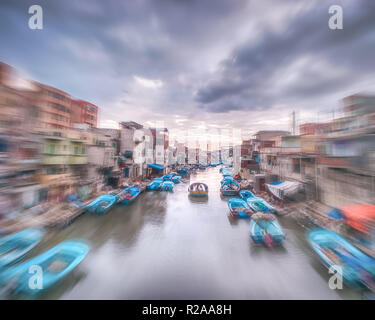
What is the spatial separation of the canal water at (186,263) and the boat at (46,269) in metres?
0.52

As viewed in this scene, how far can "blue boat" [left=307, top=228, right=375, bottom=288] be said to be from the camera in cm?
460

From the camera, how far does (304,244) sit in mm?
7254

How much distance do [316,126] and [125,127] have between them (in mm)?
22522

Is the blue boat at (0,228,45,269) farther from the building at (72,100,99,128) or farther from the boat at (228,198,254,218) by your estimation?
the building at (72,100,99,128)

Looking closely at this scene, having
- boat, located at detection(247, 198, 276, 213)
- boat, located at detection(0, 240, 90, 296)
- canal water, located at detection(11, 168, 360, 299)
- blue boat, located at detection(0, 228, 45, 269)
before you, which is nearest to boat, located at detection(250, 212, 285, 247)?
canal water, located at detection(11, 168, 360, 299)

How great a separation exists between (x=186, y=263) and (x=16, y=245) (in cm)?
738

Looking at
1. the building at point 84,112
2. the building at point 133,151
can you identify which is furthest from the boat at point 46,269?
the building at point 84,112

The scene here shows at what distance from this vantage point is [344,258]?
537cm

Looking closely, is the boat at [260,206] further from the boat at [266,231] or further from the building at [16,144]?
the building at [16,144]

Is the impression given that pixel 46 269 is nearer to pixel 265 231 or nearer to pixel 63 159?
pixel 63 159
